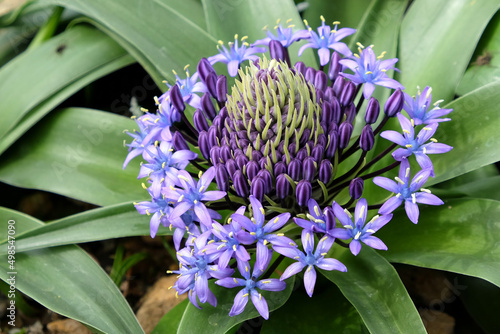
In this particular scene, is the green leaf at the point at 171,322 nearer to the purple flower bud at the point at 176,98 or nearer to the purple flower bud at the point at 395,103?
the purple flower bud at the point at 176,98

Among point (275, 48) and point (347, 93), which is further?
point (275, 48)

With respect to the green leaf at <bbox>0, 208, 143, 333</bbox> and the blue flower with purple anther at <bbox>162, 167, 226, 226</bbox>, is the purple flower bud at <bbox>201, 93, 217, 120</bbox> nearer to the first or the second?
the blue flower with purple anther at <bbox>162, 167, 226, 226</bbox>

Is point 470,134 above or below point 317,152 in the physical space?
below

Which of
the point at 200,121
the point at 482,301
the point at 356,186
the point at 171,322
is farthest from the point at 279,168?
the point at 482,301

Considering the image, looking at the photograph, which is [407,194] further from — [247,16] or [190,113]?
[247,16]

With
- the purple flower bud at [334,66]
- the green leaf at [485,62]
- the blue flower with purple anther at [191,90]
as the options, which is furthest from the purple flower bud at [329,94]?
the green leaf at [485,62]

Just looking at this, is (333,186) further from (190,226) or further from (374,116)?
(190,226)
